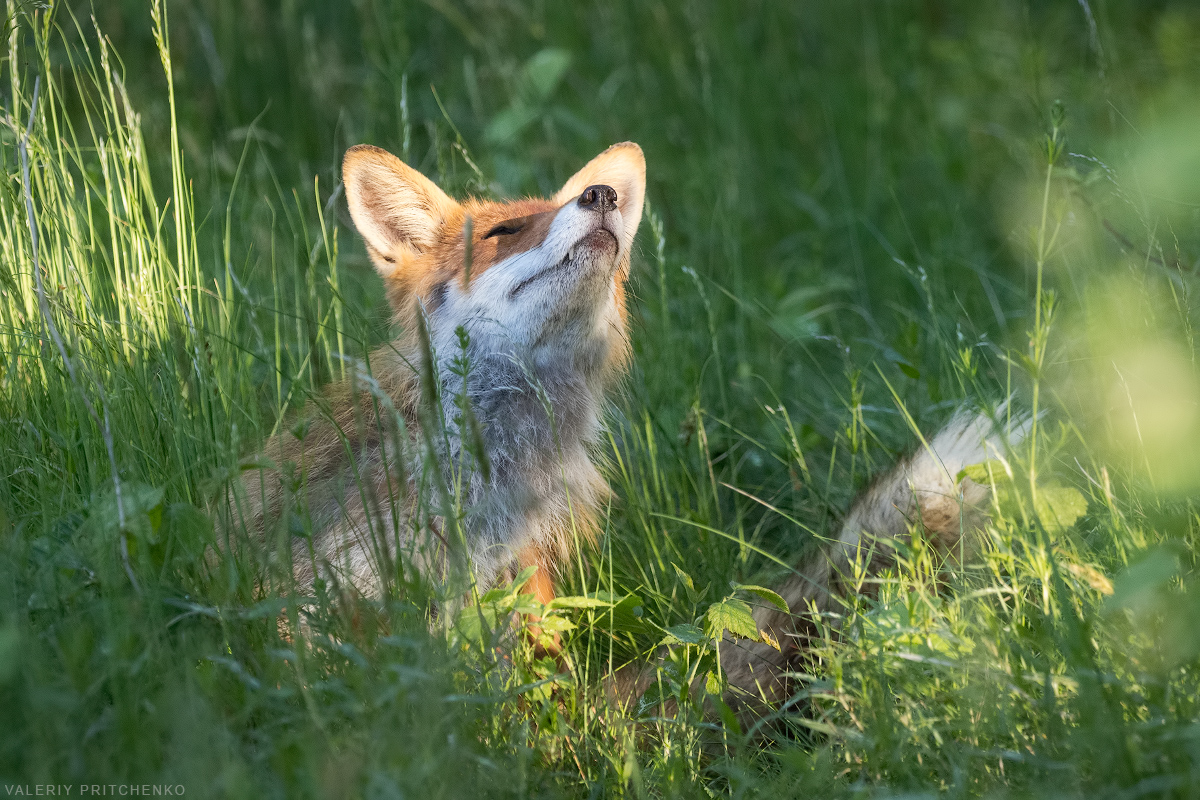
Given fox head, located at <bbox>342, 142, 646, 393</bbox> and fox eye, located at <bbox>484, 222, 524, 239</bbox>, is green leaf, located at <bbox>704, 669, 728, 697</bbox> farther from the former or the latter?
fox eye, located at <bbox>484, 222, 524, 239</bbox>

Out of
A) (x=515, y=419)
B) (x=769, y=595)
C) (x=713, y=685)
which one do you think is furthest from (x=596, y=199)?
(x=713, y=685)

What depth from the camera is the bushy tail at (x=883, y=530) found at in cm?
283

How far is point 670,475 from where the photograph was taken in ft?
11.8

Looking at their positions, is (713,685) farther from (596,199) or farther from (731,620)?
(596,199)

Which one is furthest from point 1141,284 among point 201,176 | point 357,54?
point 357,54

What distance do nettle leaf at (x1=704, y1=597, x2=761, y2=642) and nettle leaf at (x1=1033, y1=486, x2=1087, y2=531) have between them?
0.75 m

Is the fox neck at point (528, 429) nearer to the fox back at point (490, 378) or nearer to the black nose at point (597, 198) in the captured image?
the fox back at point (490, 378)

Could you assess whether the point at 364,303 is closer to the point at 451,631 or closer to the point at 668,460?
the point at 668,460

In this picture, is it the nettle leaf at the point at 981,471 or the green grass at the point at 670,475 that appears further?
the nettle leaf at the point at 981,471

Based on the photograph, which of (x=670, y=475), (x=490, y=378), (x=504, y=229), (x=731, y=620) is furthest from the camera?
(x=670, y=475)

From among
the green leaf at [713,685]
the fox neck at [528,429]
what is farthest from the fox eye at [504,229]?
the green leaf at [713,685]

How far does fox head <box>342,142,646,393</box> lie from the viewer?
3.12 metres

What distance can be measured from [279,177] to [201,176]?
824 millimetres

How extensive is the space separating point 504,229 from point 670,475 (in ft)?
3.59
